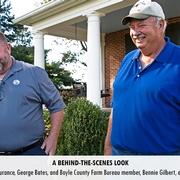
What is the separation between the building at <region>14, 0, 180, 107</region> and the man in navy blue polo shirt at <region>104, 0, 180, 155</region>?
4.97 metres

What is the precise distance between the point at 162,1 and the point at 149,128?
6519 millimetres

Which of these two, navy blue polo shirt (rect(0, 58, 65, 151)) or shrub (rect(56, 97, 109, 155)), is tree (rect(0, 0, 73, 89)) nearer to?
shrub (rect(56, 97, 109, 155))

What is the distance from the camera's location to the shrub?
4129 mm

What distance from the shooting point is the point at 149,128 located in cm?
183

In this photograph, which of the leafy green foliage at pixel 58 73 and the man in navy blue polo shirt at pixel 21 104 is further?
the leafy green foliage at pixel 58 73

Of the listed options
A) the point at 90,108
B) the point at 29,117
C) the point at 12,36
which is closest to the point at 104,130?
the point at 90,108

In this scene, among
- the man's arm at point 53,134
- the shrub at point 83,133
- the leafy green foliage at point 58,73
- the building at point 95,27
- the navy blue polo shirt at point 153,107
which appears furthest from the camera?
the leafy green foliage at point 58,73

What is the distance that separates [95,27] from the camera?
721 centimetres

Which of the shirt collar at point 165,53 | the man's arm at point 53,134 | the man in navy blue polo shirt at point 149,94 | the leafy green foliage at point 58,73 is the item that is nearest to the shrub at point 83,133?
the man's arm at point 53,134

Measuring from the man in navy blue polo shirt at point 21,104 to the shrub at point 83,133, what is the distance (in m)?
1.51

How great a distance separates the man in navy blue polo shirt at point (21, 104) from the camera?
95.6 inches

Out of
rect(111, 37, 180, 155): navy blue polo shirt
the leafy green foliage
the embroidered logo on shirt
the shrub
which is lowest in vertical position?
the shrub

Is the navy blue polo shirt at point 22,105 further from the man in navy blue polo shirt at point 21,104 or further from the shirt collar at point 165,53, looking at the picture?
the shirt collar at point 165,53

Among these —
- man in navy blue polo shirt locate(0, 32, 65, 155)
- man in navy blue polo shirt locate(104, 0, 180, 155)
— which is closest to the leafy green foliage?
man in navy blue polo shirt locate(0, 32, 65, 155)
